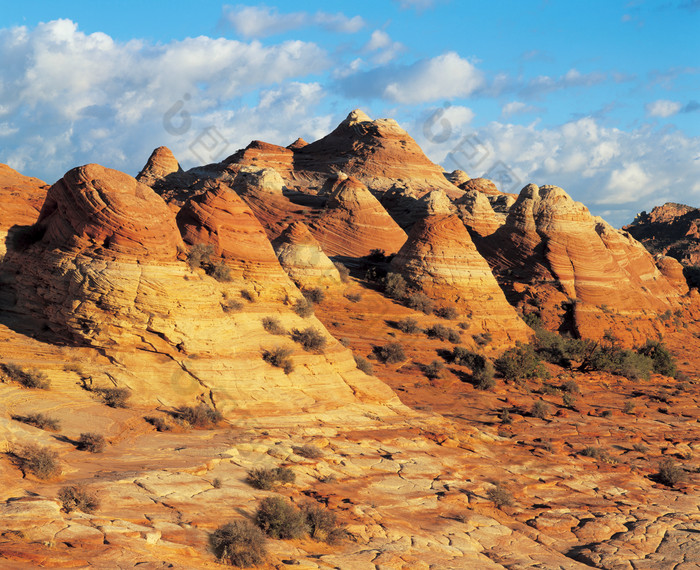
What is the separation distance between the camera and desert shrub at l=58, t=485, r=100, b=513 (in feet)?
25.7

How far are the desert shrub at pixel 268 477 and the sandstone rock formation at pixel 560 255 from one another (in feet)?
89.8

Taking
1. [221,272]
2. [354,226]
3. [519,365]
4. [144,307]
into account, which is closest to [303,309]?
[221,272]

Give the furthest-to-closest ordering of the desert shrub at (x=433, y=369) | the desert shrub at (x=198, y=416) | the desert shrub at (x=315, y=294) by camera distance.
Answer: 1. the desert shrub at (x=315, y=294)
2. the desert shrub at (x=433, y=369)
3. the desert shrub at (x=198, y=416)

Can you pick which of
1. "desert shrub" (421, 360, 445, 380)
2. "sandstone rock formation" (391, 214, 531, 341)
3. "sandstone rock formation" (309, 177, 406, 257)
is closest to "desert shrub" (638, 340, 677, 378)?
"sandstone rock formation" (391, 214, 531, 341)

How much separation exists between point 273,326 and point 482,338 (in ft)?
45.5

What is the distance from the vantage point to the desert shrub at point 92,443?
1033cm

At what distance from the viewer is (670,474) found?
14.6 metres

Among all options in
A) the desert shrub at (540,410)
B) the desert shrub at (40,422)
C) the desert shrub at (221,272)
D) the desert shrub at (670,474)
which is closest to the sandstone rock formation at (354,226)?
the desert shrub at (540,410)

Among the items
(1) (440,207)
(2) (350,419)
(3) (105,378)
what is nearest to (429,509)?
(2) (350,419)

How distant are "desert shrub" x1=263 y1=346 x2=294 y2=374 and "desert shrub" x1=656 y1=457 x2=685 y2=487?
30.0 ft

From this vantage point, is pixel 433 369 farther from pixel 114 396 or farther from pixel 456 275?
pixel 114 396

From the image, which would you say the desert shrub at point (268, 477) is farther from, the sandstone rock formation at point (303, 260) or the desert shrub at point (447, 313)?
the desert shrub at point (447, 313)

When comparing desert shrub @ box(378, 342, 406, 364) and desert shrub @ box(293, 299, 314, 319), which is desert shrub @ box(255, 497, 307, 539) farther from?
desert shrub @ box(378, 342, 406, 364)

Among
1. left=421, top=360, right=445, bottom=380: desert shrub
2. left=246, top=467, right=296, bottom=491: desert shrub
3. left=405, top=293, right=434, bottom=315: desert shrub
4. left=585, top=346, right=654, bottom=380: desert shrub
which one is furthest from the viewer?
left=585, top=346, right=654, bottom=380: desert shrub
